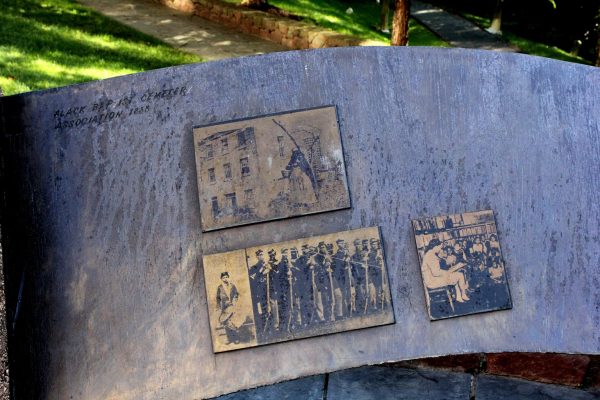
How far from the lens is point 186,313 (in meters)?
2.44

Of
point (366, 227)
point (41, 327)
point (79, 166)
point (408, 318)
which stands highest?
point (79, 166)

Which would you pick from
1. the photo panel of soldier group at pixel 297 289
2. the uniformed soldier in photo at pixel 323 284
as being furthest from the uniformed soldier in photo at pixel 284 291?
the uniformed soldier in photo at pixel 323 284

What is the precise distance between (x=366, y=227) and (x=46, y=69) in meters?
4.26

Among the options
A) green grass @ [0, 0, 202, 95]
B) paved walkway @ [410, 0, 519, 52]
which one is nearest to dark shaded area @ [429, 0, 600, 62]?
paved walkway @ [410, 0, 519, 52]

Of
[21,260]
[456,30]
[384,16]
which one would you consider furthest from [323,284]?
[456,30]

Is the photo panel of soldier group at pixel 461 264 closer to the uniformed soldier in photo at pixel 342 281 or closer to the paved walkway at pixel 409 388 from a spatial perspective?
the uniformed soldier in photo at pixel 342 281

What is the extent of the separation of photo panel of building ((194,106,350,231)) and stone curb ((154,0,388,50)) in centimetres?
498

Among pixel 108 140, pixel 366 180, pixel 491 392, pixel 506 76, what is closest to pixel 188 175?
pixel 108 140

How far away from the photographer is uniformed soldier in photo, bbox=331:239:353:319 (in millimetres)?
2404

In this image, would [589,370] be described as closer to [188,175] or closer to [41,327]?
[188,175]

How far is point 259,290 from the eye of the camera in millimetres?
2420

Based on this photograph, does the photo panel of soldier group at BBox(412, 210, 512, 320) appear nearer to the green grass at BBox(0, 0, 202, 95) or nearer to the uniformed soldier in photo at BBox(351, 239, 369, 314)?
the uniformed soldier in photo at BBox(351, 239, 369, 314)

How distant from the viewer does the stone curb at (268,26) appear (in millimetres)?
7585

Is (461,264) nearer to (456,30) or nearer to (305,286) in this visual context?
(305,286)
